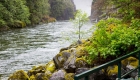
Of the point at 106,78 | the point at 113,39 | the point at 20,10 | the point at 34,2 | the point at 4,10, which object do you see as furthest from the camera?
the point at 34,2

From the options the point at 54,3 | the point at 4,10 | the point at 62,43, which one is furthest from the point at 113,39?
the point at 54,3

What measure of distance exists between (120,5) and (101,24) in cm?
125

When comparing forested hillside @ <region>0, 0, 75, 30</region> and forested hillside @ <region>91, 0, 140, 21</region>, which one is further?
forested hillside @ <region>0, 0, 75, 30</region>

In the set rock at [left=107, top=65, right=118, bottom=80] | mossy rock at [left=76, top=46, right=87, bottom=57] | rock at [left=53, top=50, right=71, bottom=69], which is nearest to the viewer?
rock at [left=107, top=65, right=118, bottom=80]

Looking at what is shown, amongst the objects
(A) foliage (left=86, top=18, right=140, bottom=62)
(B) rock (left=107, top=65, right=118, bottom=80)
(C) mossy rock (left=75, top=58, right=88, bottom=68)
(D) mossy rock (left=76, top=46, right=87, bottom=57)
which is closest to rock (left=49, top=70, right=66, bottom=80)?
(C) mossy rock (left=75, top=58, right=88, bottom=68)

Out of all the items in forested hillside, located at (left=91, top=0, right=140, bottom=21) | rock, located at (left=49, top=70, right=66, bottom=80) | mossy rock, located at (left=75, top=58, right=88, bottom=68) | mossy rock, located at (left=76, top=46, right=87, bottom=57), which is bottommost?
rock, located at (left=49, top=70, right=66, bottom=80)

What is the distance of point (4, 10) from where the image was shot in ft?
140

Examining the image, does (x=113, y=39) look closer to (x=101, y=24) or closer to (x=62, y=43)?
(x=101, y=24)

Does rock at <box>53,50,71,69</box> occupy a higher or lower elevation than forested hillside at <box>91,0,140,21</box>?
lower

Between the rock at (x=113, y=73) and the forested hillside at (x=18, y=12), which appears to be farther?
the forested hillside at (x=18, y=12)

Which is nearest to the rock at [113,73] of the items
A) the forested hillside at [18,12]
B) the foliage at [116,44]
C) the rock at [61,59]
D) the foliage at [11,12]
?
the foliage at [116,44]

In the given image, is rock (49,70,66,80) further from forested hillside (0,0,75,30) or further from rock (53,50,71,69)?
forested hillside (0,0,75,30)

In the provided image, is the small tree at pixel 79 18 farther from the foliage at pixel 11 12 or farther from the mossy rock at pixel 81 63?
the foliage at pixel 11 12

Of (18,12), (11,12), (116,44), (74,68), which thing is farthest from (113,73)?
(18,12)
